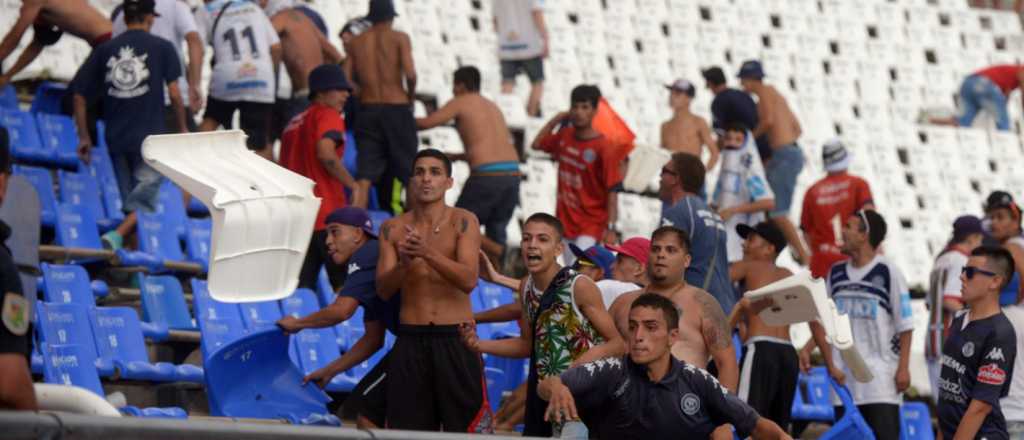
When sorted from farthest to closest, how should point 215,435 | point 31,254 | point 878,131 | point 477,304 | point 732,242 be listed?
point 878,131, point 732,242, point 477,304, point 31,254, point 215,435

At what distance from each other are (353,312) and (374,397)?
0.47 metres

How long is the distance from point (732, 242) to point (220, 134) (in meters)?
5.71

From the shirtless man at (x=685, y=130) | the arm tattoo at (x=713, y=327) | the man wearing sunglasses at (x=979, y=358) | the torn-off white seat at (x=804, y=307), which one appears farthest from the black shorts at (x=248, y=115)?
the man wearing sunglasses at (x=979, y=358)

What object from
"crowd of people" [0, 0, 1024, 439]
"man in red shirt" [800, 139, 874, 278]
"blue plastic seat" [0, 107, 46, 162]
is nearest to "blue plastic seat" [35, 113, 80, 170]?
"blue plastic seat" [0, 107, 46, 162]

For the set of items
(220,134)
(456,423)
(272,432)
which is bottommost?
(456,423)

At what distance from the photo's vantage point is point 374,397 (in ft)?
29.0

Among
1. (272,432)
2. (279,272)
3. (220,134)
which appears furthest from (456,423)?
(272,432)

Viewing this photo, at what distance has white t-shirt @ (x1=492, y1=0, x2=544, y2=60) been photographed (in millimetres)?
15969

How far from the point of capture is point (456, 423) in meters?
8.65

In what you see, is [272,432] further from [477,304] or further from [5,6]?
[5,6]

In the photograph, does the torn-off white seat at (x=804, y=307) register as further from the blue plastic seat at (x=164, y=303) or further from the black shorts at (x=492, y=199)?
the black shorts at (x=492, y=199)

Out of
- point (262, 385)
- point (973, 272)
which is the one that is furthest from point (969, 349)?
point (262, 385)

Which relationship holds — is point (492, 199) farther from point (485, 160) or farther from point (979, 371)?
point (979, 371)

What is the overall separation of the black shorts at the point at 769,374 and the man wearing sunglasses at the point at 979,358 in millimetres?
1014
